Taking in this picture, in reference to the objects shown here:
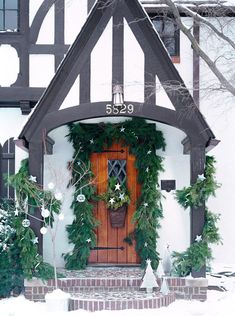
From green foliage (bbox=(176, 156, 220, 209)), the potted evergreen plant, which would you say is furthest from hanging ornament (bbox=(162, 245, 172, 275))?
the potted evergreen plant

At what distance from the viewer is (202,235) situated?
9766 mm

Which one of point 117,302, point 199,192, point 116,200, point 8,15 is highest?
point 8,15

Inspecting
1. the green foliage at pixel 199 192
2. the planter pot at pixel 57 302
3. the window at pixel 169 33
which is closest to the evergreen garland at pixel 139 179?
the green foliage at pixel 199 192

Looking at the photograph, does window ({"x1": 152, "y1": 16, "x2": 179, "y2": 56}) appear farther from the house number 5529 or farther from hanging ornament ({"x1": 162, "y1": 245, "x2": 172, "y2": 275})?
hanging ornament ({"x1": 162, "y1": 245, "x2": 172, "y2": 275})

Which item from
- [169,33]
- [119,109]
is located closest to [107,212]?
[119,109]

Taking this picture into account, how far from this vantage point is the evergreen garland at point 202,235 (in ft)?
31.7

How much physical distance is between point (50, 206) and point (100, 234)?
1905mm

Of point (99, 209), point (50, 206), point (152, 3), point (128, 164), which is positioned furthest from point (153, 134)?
point (152, 3)

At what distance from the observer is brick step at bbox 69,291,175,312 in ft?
29.1

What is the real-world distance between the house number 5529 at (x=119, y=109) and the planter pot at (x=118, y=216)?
7.30ft

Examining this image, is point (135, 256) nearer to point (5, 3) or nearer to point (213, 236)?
point (213, 236)

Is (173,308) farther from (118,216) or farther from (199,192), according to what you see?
(118,216)

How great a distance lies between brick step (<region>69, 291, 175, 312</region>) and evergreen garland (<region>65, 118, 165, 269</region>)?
156 cm

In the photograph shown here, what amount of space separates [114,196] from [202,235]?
204 cm
